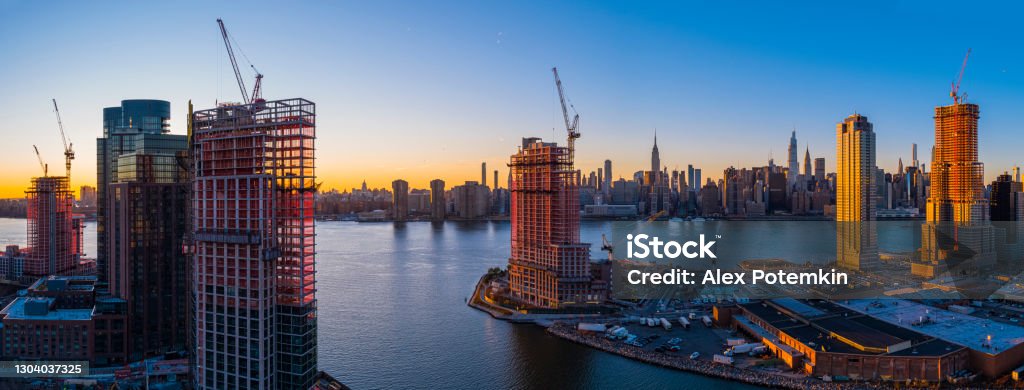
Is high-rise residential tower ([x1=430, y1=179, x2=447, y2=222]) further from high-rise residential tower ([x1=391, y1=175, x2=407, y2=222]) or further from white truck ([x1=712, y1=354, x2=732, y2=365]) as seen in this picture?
white truck ([x1=712, y1=354, x2=732, y2=365])

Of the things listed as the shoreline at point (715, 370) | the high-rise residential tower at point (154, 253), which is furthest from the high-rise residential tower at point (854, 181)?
the high-rise residential tower at point (154, 253)

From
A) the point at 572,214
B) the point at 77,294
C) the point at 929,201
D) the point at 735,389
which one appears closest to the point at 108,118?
the point at 77,294

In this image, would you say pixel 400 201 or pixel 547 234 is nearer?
pixel 547 234

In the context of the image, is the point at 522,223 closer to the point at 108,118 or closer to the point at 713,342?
the point at 713,342

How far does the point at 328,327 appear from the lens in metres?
14.9

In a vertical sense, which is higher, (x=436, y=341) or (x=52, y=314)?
(x=52, y=314)

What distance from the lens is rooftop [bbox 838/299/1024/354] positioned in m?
11.7

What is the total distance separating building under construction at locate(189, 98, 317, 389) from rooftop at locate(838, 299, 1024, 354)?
1189 cm

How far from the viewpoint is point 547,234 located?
17.0 m

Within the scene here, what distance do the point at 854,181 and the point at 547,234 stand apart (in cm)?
1844

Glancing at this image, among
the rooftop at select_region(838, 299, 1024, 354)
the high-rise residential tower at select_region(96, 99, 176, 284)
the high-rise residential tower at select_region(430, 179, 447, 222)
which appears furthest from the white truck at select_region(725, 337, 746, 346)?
the high-rise residential tower at select_region(430, 179, 447, 222)

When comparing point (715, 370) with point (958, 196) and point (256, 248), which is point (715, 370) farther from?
point (958, 196)

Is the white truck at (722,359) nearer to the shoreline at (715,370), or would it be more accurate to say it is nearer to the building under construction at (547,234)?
the shoreline at (715,370)

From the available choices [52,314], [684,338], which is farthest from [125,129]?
[684,338]
